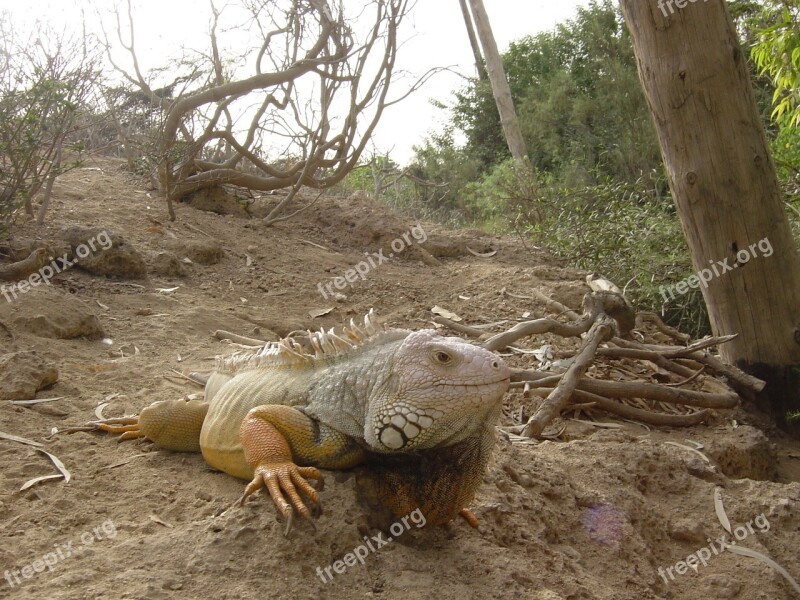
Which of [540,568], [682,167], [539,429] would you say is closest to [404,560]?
[540,568]

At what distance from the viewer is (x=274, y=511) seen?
295 cm

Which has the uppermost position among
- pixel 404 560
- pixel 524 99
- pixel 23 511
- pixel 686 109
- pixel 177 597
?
pixel 524 99

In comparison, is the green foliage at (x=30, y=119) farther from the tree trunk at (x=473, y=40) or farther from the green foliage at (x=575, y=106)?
the tree trunk at (x=473, y=40)

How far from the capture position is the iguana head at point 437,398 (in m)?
2.87

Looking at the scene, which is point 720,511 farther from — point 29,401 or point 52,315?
point 52,315

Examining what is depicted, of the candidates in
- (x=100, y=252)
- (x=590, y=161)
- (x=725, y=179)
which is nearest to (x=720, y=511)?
(x=725, y=179)

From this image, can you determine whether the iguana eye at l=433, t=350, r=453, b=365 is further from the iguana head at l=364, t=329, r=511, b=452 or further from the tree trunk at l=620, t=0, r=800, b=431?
the tree trunk at l=620, t=0, r=800, b=431

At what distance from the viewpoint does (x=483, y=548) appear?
10.8ft

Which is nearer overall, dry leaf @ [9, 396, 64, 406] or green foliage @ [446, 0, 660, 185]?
dry leaf @ [9, 396, 64, 406]

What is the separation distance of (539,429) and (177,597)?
3.30 m

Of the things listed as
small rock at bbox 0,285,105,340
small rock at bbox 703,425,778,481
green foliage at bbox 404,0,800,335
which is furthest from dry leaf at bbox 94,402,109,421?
green foliage at bbox 404,0,800,335

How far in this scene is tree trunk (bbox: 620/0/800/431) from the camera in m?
6.37

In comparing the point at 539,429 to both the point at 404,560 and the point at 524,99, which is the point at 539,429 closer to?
the point at 404,560

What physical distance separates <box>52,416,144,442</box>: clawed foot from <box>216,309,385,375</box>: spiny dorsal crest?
0.76 meters
